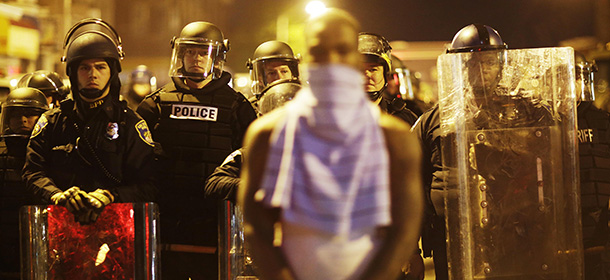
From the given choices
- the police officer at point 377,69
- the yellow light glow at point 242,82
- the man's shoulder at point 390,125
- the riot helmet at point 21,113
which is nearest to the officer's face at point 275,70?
the police officer at point 377,69

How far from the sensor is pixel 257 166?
265 cm

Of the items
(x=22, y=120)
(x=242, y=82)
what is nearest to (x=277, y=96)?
(x=22, y=120)

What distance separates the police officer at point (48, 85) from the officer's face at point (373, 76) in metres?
3.19

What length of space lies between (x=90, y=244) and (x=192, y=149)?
4.71 ft

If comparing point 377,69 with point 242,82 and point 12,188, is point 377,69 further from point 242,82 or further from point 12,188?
point 242,82

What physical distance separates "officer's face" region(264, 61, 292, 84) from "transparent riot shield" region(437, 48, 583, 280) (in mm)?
2223

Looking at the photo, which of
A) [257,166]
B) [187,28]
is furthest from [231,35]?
[257,166]

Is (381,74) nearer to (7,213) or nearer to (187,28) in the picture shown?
(187,28)

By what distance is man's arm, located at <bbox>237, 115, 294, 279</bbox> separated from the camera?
2.62 m

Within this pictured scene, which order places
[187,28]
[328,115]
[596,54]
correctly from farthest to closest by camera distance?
[596,54] < [187,28] < [328,115]

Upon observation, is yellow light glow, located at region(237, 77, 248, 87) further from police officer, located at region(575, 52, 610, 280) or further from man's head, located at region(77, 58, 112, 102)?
man's head, located at region(77, 58, 112, 102)

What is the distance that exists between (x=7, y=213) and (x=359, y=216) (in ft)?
13.6

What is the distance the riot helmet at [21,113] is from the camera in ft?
19.9

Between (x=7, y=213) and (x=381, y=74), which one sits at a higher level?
(x=381, y=74)
